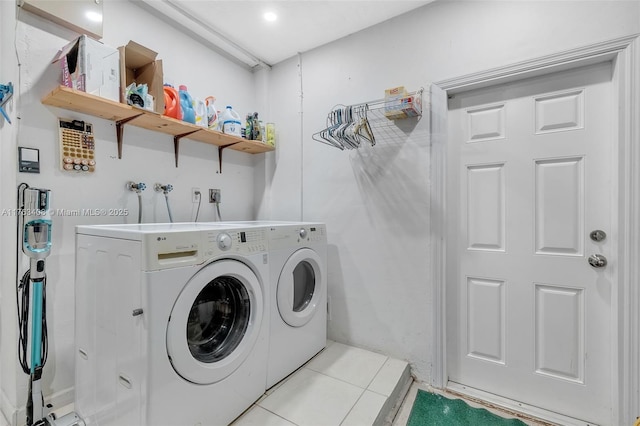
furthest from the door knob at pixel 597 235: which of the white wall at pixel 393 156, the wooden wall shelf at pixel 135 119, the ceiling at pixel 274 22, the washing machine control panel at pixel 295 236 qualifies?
the wooden wall shelf at pixel 135 119

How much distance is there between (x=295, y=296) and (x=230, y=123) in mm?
1389

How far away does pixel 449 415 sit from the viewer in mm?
1616

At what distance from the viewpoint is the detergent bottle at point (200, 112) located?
2.01 metres

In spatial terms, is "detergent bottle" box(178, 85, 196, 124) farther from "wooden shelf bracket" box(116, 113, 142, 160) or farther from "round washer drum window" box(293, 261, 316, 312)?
"round washer drum window" box(293, 261, 316, 312)

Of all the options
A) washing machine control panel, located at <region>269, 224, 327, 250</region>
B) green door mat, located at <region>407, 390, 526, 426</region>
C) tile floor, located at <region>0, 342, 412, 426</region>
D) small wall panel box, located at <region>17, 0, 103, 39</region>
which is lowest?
green door mat, located at <region>407, 390, 526, 426</region>

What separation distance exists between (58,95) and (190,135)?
786 mm

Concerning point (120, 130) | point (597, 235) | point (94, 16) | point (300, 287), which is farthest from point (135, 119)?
point (597, 235)

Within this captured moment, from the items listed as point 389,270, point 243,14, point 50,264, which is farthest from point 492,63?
point 50,264

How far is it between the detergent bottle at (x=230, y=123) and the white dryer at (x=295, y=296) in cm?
85

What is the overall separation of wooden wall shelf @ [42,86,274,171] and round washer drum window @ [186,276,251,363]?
3.49 feet

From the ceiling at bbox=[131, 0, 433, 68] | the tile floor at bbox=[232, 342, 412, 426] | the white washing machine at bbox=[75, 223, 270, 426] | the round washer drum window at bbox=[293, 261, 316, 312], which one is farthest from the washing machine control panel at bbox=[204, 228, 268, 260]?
the ceiling at bbox=[131, 0, 433, 68]

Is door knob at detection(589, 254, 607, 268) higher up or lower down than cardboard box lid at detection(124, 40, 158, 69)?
lower down

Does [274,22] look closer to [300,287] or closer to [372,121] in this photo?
[372,121]

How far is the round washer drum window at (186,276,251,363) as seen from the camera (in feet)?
4.57
